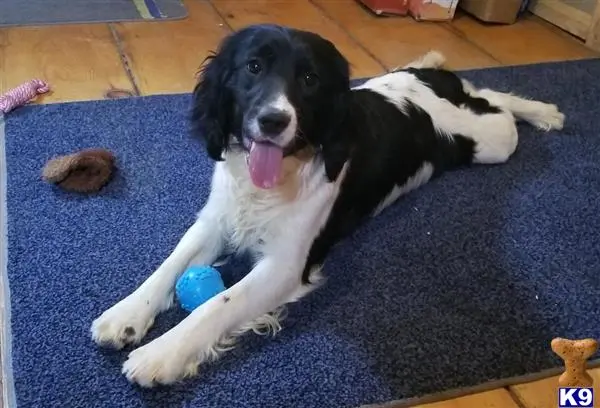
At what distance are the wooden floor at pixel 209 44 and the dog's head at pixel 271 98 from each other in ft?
3.99

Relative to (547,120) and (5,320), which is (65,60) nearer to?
(5,320)

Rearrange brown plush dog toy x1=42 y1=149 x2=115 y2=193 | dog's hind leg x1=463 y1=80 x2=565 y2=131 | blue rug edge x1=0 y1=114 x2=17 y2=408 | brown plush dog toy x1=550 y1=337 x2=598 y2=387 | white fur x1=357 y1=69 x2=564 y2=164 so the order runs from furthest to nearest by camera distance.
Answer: dog's hind leg x1=463 y1=80 x2=565 y2=131 < white fur x1=357 y1=69 x2=564 y2=164 < brown plush dog toy x1=42 y1=149 x2=115 y2=193 < blue rug edge x1=0 y1=114 x2=17 y2=408 < brown plush dog toy x1=550 y1=337 x2=598 y2=387

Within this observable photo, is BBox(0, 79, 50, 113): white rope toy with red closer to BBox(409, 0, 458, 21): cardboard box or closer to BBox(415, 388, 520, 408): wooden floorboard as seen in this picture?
BBox(415, 388, 520, 408): wooden floorboard

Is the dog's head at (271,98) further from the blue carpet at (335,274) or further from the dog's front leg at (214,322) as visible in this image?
the blue carpet at (335,274)

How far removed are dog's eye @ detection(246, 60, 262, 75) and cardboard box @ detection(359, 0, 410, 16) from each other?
2.45 metres

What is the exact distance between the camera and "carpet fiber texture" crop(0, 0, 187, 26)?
352cm

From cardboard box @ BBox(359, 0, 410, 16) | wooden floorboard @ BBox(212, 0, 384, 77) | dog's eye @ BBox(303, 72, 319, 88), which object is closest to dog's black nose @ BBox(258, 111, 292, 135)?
dog's eye @ BBox(303, 72, 319, 88)

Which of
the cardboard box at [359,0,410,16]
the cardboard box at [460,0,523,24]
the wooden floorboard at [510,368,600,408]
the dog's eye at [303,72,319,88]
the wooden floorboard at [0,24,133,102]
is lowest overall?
the wooden floorboard at [0,24,133,102]

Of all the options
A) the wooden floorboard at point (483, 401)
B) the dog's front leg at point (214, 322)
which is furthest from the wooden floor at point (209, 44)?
the wooden floorboard at point (483, 401)

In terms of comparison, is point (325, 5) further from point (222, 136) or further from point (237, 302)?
point (237, 302)

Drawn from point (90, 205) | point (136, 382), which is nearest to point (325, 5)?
point (90, 205)

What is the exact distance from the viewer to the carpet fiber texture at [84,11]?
11.5ft

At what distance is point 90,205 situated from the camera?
7.14ft

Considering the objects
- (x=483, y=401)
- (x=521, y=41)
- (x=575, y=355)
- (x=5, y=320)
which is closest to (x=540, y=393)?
(x=483, y=401)
